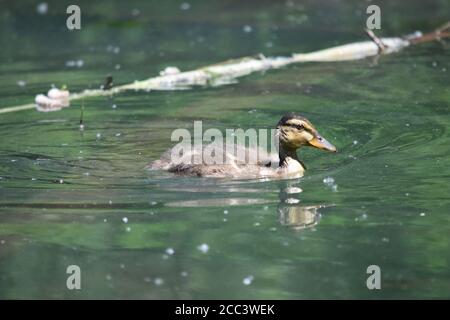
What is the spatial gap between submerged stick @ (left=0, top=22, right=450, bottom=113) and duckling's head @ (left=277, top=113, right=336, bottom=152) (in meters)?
3.61

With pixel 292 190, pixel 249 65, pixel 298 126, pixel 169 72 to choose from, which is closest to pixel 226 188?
pixel 292 190

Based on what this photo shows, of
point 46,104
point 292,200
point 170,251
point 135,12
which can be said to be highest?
point 135,12

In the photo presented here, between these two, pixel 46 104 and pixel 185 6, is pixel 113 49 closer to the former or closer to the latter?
pixel 185 6

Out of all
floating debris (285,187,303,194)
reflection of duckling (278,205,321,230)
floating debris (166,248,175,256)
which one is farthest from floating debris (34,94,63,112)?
floating debris (166,248,175,256)

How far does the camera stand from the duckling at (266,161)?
28.4ft

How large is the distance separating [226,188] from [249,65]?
5138 mm

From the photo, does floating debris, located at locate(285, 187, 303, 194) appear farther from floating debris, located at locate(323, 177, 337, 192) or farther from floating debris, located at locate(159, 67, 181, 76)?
floating debris, located at locate(159, 67, 181, 76)

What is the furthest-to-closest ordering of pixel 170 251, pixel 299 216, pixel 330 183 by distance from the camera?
pixel 330 183, pixel 299 216, pixel 170 251

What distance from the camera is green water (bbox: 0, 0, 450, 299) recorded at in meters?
6.53

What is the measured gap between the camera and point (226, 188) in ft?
27.4

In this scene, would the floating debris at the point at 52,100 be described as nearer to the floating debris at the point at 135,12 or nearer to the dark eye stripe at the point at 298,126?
the dark eye stripe at the point at 298,126

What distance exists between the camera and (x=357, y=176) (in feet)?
28.2

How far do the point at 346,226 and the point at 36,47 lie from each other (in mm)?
9524

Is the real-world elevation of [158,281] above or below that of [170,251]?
below
